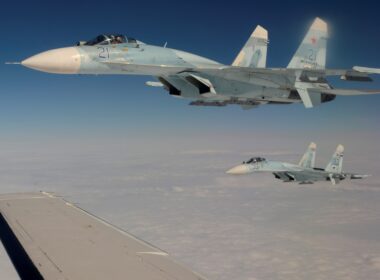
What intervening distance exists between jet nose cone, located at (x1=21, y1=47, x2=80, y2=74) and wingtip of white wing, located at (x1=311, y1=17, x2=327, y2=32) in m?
13.3

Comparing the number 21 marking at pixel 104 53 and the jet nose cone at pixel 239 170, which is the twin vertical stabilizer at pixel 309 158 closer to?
the jet nose cone at pixel 239 170

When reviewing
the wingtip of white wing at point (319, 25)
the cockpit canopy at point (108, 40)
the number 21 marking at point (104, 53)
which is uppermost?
the wingtip of white wing at point (319, 25)

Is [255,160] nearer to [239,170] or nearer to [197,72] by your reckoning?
[239,170]

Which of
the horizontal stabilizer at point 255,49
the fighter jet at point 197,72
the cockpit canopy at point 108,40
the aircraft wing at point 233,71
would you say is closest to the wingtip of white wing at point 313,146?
the horizontal stabilizer at point 255,49

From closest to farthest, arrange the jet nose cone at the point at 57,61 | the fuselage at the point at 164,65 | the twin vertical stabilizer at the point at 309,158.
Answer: the jet nose cone at the point at 57,61 < the fuselage at the point at 164,65 < the twin vertical stabilizer at the point at 309,158

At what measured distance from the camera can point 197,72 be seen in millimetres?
16438

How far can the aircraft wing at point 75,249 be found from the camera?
10664 mm

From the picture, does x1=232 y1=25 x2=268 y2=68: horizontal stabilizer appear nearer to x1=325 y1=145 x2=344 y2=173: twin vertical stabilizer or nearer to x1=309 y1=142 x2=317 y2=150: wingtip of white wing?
x1=309 y1=142 x2=317 y2=150: wingtip of white wing

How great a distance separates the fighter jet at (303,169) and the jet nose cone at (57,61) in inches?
843

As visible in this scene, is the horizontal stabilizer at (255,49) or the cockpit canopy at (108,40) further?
the horizontal stabilizer at (255,49)

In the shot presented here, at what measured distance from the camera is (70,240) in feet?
47.1

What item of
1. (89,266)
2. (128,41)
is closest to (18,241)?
(89,266)

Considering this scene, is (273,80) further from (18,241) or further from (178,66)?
(18,241)

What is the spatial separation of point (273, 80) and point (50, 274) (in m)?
11.4
